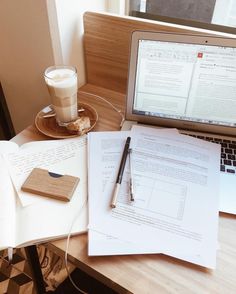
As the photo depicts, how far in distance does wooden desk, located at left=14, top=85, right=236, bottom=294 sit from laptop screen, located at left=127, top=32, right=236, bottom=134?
0.32 meters

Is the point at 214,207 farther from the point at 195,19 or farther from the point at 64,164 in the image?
the point at 195,19

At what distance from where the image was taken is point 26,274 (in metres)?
1.21

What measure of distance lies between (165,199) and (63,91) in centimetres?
38

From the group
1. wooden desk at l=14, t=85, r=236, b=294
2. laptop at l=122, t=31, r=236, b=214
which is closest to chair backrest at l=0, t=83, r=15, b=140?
laptop at l=122, t=31, r=236, b=214

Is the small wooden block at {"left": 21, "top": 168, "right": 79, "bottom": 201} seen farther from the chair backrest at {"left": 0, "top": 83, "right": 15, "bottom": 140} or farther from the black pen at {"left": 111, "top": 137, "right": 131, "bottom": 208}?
the chair backrest at {"left": 0, "top": 83, "right": 15, "bottom": 140}

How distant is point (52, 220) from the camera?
565 mm

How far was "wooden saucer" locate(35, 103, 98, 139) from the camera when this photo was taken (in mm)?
776

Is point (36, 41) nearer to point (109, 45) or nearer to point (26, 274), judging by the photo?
point (109, 45)

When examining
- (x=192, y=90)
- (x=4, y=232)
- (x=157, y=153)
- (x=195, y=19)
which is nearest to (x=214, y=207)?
(x=157, y=153)

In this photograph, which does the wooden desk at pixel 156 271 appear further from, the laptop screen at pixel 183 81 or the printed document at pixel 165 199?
the laptop screen at pixel 183 81

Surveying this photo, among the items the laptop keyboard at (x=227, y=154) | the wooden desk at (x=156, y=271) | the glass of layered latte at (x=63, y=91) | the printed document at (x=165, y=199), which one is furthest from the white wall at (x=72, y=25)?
the wooden desk at (x=156, y=271)

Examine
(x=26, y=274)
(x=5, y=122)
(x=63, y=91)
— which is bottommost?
(x=26, y=274)

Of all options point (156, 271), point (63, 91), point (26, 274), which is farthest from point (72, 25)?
point (26, 274)

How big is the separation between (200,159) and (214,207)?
13cm
